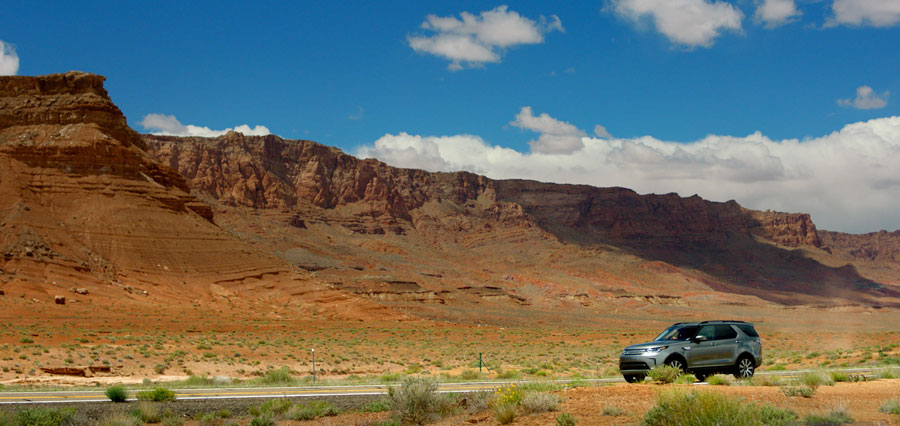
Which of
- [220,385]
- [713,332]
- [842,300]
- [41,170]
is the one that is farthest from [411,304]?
[842,300]

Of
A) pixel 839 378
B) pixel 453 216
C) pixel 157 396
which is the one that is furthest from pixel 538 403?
pixel 453 216

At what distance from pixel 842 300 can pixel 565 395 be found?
158009 millimetres

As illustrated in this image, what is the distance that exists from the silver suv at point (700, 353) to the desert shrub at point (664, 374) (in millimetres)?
1021

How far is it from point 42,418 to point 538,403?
25.0 feet

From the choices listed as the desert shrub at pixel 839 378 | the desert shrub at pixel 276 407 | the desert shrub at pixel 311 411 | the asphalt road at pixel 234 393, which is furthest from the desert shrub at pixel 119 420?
the desert shrub at pixel 839 378

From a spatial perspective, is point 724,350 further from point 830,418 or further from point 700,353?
point 830,418

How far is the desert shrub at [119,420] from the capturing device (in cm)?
1106

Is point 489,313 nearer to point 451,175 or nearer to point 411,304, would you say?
point 411,304

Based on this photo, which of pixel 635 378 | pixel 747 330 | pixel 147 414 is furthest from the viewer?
pixel 747 330

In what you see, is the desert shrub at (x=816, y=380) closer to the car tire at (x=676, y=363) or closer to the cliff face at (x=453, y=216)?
the car tire at (x=676, y=363)

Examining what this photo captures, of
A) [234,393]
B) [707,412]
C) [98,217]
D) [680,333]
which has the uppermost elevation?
[98,217]

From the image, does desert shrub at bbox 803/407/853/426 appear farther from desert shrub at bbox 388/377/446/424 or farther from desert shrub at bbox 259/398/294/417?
desert shrub at bbox 259/398/294/417

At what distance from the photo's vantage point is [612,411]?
9.73 metres

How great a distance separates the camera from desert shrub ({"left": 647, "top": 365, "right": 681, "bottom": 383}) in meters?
13.6
